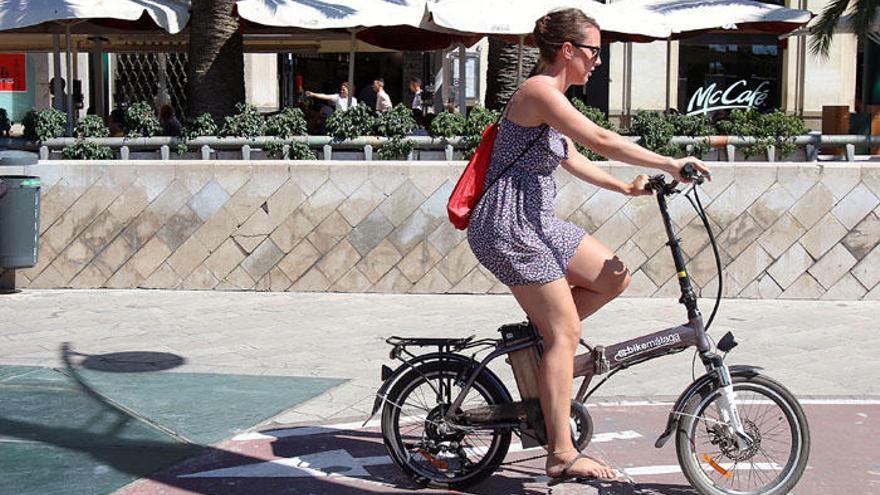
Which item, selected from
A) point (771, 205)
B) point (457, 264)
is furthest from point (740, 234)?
point (457, 264)

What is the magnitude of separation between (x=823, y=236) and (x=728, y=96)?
60.4 feet

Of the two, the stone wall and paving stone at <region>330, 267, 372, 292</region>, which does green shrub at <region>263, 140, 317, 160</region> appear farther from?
paving stone at <region>330, 267, 372, 292</region>

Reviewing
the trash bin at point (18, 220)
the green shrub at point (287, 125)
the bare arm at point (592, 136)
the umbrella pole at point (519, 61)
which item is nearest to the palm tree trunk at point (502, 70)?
the umbrella pole at point (519, 61)

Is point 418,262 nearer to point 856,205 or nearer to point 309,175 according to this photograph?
point 309,175

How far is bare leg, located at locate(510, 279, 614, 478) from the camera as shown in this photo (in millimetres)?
4629

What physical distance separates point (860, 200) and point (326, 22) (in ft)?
22.9

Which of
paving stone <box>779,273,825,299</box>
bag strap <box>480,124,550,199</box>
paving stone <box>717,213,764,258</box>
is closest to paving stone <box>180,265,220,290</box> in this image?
paving stone <box>717,213,764,258</box>

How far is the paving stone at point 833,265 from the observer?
958cm

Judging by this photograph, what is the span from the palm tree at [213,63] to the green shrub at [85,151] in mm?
1610

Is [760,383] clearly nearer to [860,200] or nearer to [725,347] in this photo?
[725,347]

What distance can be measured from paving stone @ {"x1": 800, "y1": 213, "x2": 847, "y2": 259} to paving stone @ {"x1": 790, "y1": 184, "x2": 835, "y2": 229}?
0.05 metres

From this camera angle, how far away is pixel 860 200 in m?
9.54

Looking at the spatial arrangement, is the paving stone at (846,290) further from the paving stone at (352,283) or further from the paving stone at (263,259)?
the paving stone at (263,259)

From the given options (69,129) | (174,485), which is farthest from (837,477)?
(69,129)
